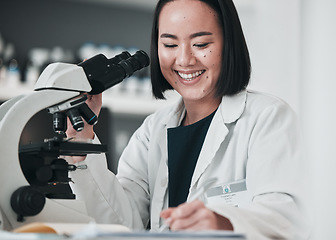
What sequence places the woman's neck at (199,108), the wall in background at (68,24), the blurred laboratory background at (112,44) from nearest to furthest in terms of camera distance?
the woman's neck at (199,108) → the blurred laboratory background at (112,44) → the wall in background at (68,24)

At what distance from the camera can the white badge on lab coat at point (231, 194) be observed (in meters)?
1.22

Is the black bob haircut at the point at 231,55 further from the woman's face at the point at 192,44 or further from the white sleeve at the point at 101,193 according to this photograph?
the white sleeve at the point at 101,193

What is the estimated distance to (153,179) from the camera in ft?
4.99

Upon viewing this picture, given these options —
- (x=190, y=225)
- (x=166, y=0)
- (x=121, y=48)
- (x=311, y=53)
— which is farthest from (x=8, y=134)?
(x=121, y=48)

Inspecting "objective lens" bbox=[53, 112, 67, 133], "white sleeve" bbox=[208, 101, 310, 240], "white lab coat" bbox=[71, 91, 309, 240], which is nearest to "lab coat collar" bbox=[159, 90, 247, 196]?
"white lab coat" bbox=[71, 91, 309, 240]

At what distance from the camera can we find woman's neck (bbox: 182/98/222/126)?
154 cm

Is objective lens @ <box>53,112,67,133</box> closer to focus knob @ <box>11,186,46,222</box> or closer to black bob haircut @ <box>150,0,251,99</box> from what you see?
focus knob @ <box>11,186,46,222</box>

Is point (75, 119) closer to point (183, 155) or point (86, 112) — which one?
point (86, 112)

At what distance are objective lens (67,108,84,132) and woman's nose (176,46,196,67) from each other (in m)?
0.44

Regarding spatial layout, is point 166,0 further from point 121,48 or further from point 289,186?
point 121,48

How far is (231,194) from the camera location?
125 centimetres

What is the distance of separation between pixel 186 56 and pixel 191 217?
704mm

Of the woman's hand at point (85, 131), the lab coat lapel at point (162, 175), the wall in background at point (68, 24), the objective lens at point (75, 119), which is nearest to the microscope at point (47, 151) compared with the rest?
the objective lens at point (75, 119)

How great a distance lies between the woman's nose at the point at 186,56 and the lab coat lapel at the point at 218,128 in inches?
6.6
